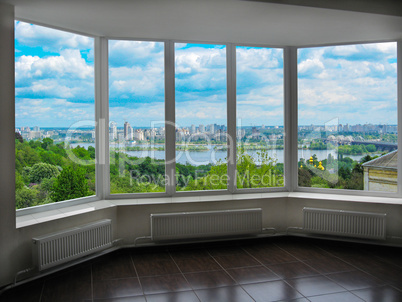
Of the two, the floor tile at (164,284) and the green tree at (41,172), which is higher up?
the green tree at (41,172)

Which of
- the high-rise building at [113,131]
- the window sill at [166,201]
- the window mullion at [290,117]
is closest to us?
the window sill at [166,201]

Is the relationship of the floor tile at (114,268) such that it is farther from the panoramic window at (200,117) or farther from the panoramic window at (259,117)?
the panoramic window at (259,117)

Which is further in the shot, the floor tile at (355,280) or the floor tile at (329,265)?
the floor tile at (329,265)

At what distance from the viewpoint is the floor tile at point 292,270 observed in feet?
12.8

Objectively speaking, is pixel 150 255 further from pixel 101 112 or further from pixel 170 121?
pixel 101 112

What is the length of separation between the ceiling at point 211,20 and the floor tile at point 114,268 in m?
2.73

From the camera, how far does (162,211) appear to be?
4.77 meters

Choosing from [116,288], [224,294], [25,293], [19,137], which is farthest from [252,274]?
[19,137]

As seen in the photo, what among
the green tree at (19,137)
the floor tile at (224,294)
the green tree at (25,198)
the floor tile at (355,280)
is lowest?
the floor tile at (224,294)

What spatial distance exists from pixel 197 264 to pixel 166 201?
3.19 ft

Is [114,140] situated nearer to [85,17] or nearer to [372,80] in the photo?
[85,17]

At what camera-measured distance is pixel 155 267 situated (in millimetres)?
4137

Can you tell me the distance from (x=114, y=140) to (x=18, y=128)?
3.99ft

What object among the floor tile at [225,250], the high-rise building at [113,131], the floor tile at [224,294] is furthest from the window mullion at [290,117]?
the high-rise building at [113,131]
